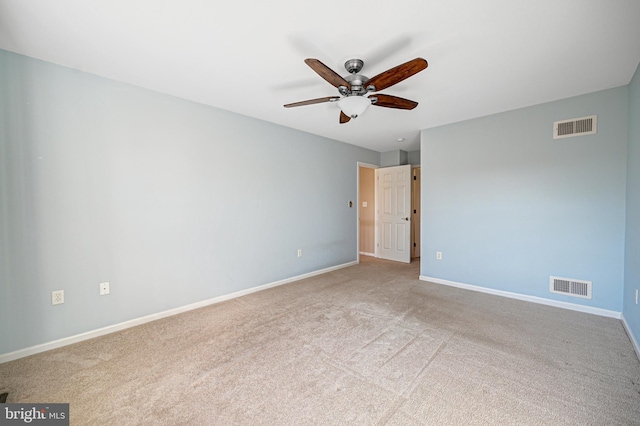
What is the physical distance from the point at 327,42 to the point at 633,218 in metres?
3.17

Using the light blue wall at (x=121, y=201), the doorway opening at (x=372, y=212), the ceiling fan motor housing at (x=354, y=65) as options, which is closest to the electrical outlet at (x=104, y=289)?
the light blue wall at (x=121, y=201)

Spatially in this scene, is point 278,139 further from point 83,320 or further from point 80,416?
point 80,416

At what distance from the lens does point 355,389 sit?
1685 millimetres

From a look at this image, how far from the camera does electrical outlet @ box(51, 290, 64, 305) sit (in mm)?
2210

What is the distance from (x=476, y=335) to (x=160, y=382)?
2.63m

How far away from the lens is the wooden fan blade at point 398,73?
1.73 meters

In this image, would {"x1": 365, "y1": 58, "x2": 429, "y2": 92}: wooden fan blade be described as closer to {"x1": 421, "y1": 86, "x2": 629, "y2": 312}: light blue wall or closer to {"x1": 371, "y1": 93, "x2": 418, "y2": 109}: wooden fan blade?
{"x1": 371, "y1": 93, "x2": 418, "y2": 109}: wooden fan blade

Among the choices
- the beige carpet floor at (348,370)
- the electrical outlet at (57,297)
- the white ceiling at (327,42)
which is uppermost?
the white ceiling at (327,42)

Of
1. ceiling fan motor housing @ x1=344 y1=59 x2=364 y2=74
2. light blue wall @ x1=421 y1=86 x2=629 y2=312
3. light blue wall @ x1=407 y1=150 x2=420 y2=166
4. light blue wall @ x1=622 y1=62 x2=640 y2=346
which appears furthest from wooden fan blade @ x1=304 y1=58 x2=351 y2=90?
light blue wall @ x1=407 y1=150 x2=420 y2=166

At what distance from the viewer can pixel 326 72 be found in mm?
1830

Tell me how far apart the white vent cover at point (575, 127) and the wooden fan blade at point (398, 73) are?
7.98 ft

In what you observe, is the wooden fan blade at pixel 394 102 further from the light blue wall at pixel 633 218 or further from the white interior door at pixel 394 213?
the white interior door at pixel 394 213

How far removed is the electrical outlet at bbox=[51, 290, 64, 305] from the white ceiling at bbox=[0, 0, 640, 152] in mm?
1992

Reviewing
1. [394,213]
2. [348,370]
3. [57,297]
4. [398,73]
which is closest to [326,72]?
[398,73]
